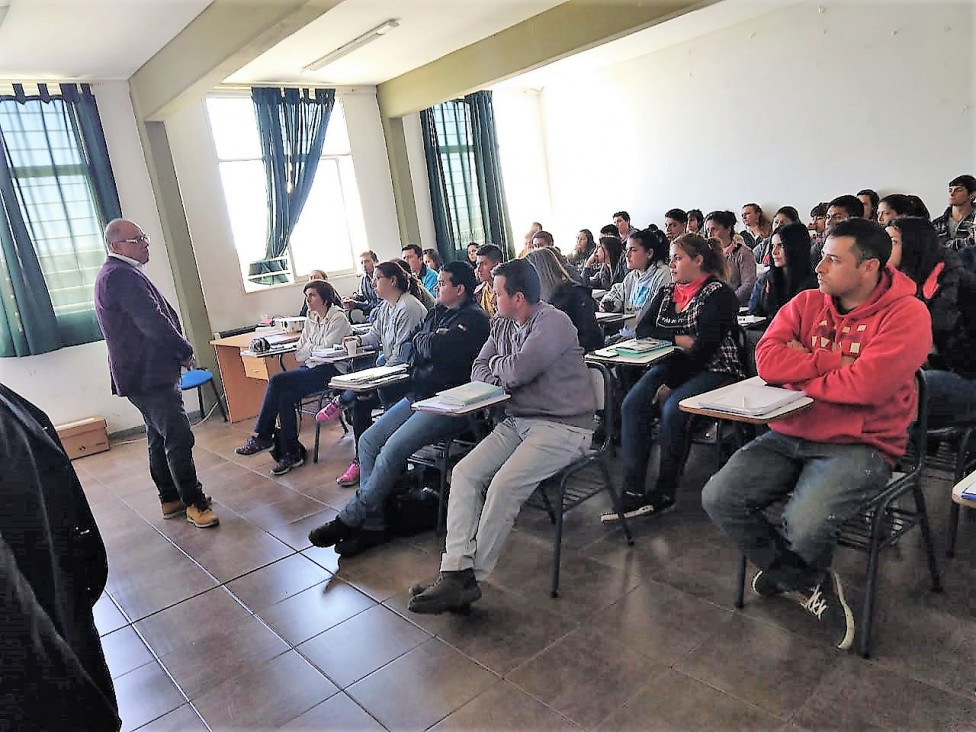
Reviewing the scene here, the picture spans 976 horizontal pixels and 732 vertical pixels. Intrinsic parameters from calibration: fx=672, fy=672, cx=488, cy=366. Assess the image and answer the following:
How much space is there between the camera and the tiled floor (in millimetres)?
1727

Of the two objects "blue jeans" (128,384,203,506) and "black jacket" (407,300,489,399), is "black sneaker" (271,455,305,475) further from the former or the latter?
"black jacket" (407,300,489,399)

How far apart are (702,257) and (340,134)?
493 centimetres

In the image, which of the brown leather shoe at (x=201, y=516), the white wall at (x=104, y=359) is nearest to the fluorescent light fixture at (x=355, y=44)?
the white wall at (x=104, y=359)

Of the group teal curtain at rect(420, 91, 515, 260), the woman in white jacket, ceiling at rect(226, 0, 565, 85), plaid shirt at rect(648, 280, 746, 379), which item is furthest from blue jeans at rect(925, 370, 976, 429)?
teal curtain at rect(420, 91, 515, 260)

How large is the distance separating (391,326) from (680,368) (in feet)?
5.24

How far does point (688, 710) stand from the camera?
1.71 metres

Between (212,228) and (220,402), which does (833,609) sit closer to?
(220,402)

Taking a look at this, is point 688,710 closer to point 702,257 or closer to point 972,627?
point 972,627

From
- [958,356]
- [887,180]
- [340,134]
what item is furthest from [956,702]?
[340,134]

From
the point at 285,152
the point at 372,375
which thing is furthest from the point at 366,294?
the point at 372,375

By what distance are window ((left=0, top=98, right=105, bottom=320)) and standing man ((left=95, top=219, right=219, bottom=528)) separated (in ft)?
7.63

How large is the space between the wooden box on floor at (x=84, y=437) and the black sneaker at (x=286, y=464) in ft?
6.38

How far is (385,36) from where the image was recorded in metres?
5.26

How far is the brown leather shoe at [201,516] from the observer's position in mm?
3340
